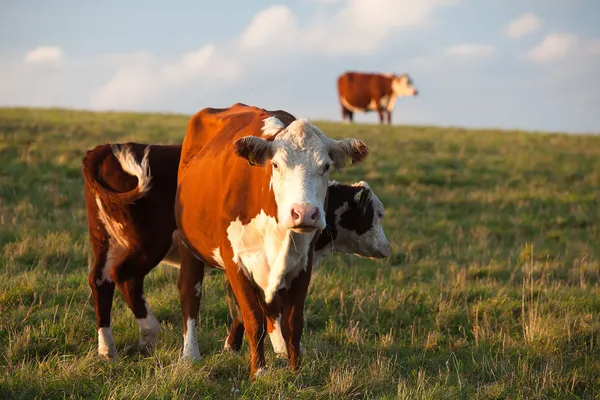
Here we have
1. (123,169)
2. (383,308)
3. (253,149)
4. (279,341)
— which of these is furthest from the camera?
(383,308)

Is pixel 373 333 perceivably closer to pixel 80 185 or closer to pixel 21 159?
pixel 80 185

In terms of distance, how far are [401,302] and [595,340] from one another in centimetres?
190

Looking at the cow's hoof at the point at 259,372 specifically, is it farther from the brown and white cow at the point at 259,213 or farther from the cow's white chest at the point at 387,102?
the cow's white chest at the point at 387,102

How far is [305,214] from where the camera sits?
4230 mm

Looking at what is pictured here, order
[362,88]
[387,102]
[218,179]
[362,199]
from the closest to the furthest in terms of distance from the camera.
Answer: [218,179], [362,199], [387,102], [362,88]

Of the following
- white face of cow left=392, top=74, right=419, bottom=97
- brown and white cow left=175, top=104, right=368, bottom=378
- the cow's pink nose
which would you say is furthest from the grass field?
white face of cow left=392, top=74, right=419, bottom=97

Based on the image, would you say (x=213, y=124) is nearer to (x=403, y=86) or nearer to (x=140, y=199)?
(x=140, y=199)

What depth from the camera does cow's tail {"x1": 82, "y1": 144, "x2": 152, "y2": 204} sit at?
5910 mm

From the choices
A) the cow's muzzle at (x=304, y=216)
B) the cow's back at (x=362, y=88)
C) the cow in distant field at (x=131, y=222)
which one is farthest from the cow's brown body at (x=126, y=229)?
the cow's back at (x=362, y=88)

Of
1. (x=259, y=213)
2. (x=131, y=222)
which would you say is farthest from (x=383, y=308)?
(x=259, y=213)

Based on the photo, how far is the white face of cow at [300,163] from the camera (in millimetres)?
4281

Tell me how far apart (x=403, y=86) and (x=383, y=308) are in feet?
94.6

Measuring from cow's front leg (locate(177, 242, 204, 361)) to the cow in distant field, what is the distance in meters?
0.40

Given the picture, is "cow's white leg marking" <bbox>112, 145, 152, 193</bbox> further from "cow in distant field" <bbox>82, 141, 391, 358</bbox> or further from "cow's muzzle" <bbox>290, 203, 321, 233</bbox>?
"cow's muzzle" <bbox>290, 203, 321, 233</bbox>
